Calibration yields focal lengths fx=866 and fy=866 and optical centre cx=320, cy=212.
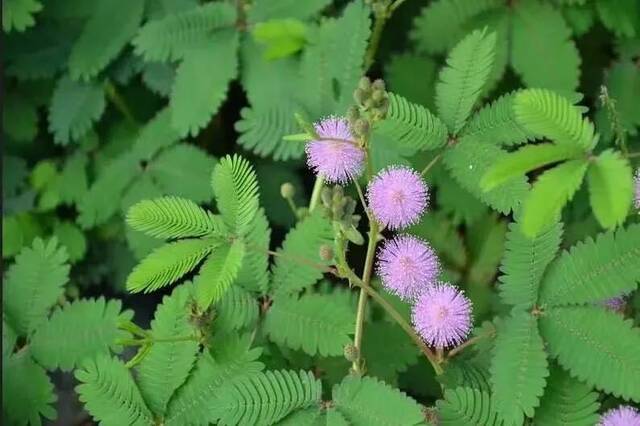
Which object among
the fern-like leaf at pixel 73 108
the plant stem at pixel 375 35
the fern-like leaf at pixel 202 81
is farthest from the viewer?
the fern-like leaf at pixel 73 108

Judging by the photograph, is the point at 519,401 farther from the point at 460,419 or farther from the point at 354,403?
the point at 354,403

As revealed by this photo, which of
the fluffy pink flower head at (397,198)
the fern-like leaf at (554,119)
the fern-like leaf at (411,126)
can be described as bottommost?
the fluffy pink flower head at (397,198)

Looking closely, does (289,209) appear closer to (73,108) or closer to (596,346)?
(73,108)

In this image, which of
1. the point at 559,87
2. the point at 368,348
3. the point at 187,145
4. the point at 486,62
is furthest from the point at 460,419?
the point at 187,145

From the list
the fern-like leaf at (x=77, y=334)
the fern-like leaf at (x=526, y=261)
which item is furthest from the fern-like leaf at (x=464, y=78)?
the fern-like leaf at (x=77, y=334)

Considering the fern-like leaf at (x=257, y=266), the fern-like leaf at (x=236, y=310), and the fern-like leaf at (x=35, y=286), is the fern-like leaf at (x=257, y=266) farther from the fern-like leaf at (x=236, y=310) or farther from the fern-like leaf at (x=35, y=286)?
the fern-like leaf at (x=35, y=286)

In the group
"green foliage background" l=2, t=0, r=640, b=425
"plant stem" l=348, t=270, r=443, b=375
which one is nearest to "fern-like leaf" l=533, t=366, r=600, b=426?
"green foliage background" l=2, t=0, r=640, b=425
